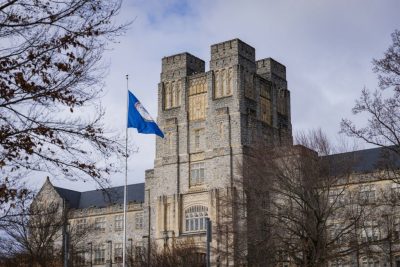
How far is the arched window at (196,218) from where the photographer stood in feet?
199

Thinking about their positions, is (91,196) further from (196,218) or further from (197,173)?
(196,218)

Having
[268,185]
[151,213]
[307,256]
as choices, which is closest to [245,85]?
[151,213]

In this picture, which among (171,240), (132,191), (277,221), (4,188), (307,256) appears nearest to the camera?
(4,188)

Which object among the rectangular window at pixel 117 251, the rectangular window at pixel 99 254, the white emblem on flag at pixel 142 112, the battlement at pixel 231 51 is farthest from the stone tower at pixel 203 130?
the white emblem on flag at pixel 142 112

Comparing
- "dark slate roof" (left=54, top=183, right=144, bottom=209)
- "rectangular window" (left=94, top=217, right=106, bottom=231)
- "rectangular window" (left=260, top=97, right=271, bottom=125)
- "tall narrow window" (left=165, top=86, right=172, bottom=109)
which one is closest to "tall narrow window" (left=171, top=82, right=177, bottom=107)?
"tall narrow window" (left=165, top=86, right=172, bottom=109)

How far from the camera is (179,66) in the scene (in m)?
66.1

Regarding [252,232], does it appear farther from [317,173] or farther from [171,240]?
[171,240]

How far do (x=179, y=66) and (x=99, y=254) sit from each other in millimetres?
25874

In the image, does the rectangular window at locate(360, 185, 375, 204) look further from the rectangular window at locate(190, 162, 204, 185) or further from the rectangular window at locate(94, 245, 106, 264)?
the rectangular window at locate(94, 245, 106, 264)

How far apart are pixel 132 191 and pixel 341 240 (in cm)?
4585

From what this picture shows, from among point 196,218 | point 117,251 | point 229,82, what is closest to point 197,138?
point 229,82

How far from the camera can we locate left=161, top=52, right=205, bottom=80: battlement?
65688 mm

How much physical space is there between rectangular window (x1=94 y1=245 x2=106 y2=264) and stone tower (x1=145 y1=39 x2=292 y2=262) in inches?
603

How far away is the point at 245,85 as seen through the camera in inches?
2477
